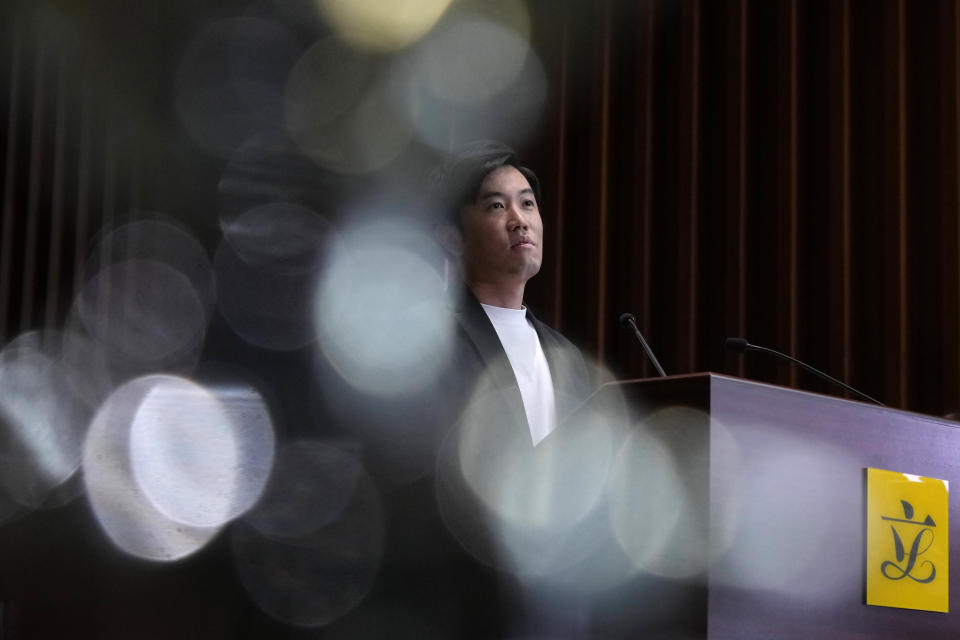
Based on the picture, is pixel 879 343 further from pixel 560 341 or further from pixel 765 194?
pixel 560 341

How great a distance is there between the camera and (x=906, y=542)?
1.24m

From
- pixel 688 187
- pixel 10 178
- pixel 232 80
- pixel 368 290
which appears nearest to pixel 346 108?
pixel 232 80

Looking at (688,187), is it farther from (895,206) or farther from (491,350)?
(491,350)

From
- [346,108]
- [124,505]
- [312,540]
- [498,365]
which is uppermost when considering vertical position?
[346,108]

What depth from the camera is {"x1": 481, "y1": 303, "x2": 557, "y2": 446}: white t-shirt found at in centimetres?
191

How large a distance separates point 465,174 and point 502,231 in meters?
0.16

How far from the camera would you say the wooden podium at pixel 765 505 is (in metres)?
1.13

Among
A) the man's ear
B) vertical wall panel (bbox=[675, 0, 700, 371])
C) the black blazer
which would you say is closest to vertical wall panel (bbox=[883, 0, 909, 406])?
vertical wall panel (bbox=[675, 0, 700, 371])

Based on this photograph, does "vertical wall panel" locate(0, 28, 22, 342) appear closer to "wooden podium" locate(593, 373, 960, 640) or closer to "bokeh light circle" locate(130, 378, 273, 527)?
"bokeh light circle" locate(130, 378, 273, 527)

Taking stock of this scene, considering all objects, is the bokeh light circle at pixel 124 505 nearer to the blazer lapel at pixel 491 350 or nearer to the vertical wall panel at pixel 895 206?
the blazer lapel at pixel 491 350

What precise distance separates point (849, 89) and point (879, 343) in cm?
69

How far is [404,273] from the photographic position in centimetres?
340

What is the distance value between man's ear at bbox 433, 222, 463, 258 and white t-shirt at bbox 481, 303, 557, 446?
130 mm

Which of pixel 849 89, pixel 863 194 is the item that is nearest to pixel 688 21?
pixel 849 89
